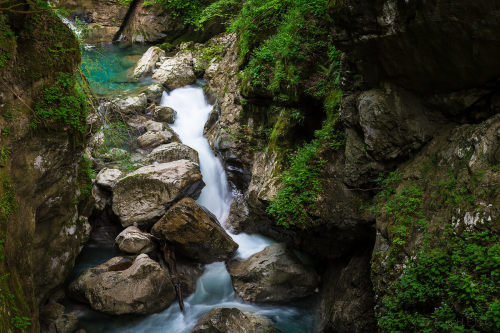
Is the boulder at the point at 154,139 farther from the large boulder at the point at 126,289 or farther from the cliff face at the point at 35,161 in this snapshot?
the large boulder at the point at 126,289

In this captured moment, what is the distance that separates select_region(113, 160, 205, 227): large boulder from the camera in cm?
787

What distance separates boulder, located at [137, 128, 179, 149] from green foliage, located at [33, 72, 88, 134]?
17.4 ft

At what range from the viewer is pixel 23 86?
14.5ft

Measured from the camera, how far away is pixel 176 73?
1498 centimetres

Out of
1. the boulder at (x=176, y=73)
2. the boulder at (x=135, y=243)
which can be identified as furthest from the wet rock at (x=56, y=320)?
the boulder at (x=176, y=73)

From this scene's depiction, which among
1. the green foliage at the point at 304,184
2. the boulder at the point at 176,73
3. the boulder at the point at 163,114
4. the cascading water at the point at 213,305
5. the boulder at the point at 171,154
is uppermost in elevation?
the boulder at the point at 176,73

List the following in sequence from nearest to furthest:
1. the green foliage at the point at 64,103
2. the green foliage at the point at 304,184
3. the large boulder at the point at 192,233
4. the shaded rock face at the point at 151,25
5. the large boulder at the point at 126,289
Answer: the green foliage at the point at 64,103
the green foliage at the point at 304,184
the large boulder at the point at 126,289
the large boulder at the point at 192,233
the shaded rock face at the point at 151,25

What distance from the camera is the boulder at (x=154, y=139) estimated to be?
10.7 meters

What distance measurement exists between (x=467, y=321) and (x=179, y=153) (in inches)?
330

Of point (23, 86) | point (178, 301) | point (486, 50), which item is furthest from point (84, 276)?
point (486, 50)

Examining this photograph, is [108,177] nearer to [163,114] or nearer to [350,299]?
[163,114]

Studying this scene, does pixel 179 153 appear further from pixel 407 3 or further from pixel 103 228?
pixel 407 3

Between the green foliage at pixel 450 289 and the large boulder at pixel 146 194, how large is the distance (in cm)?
553

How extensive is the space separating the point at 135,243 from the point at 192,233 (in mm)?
1261
